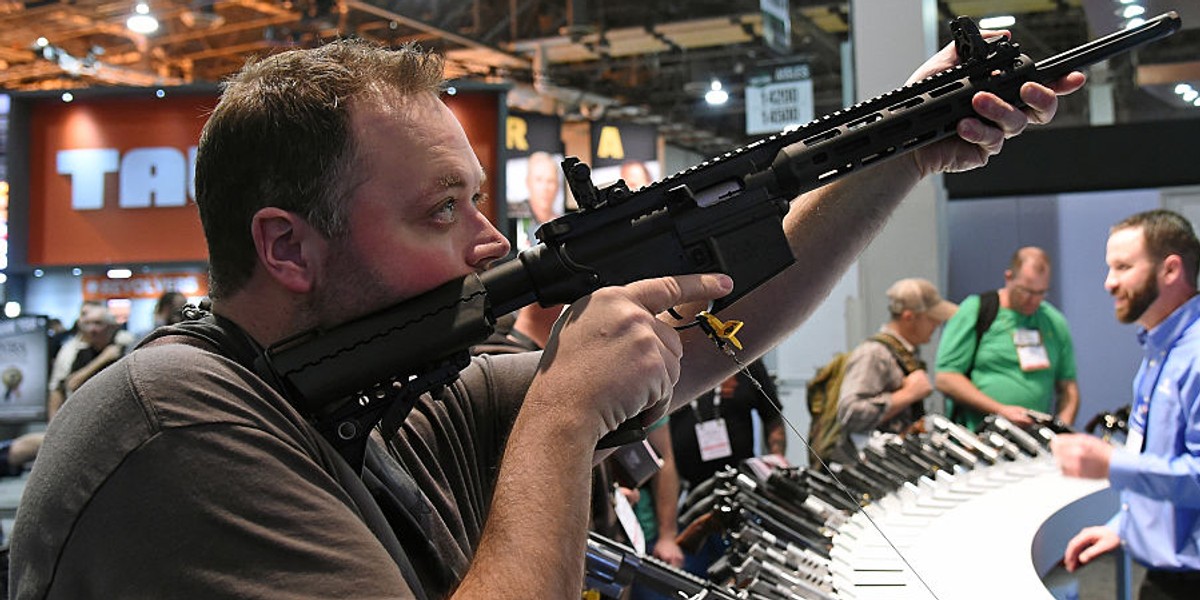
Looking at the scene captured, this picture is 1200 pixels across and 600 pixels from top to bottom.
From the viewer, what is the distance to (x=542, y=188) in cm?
895

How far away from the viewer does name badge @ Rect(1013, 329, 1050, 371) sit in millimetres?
5387

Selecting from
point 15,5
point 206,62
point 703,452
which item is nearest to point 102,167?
point 703,452

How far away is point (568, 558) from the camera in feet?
3.08

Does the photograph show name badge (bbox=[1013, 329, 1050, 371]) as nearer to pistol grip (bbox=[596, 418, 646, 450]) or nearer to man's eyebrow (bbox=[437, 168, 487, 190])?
pistol grip (bbox=[596, 418, 646, 450])

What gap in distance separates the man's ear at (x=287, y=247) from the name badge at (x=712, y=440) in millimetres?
3589

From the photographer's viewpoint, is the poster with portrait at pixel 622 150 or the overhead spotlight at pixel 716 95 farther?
the overhead spotlight at pixel 716 95

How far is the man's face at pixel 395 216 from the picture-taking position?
1103 mm

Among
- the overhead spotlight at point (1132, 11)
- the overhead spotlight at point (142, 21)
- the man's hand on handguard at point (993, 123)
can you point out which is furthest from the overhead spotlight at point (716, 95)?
the man's hand on handguard at point (993, 123)

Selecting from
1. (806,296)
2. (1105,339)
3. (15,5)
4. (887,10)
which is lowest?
(1105,339)

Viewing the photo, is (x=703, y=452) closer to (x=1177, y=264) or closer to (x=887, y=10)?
(x=1177, y=264)

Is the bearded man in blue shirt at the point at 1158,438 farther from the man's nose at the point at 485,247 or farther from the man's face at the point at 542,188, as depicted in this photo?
the man's face at the point at 542,188

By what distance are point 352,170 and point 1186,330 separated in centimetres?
269

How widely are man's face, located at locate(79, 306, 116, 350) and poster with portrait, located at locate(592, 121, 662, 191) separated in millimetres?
4918

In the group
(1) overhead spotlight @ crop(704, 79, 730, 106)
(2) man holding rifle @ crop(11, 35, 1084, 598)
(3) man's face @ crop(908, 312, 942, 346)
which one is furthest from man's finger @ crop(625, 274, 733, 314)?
(1) overhead spotlight @ crop(704, 79, 730, 106)
